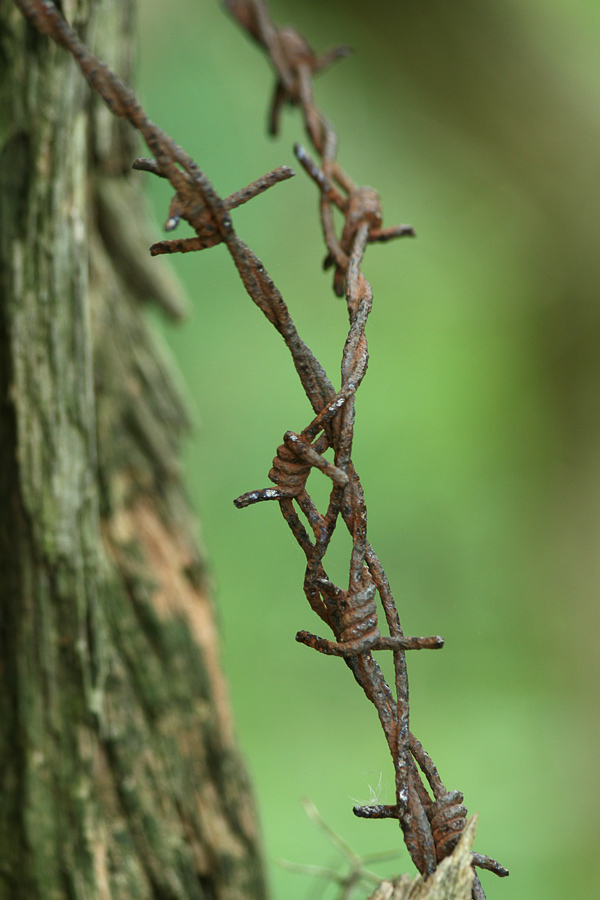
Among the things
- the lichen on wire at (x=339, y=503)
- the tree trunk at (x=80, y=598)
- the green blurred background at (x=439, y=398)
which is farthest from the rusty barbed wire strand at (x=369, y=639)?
the green blurred background at (x=439, y=398)

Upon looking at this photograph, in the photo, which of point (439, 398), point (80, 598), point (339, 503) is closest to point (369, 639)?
point (339, 503)

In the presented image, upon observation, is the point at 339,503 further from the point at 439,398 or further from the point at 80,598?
the point at 439,398

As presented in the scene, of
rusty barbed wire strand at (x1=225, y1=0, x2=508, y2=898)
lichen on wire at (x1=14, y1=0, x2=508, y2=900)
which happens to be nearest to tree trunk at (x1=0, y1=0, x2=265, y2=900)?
lichen on wire at (x1=14, y1=0, x2=508, y2=900)

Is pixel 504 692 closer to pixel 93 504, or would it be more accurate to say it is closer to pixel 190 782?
pixel 190 782

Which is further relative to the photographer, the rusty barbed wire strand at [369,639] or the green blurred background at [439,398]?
the green blurred background at [439,398]

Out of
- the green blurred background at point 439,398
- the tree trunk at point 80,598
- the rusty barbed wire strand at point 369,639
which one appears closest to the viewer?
the rusty barbed wire strand at point 369,639

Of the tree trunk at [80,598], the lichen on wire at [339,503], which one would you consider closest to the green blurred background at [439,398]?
the tree trunk at [80,598]

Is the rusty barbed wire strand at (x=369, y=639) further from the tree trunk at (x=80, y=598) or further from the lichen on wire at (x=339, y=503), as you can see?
the tree trunk at (x=80, y=598)

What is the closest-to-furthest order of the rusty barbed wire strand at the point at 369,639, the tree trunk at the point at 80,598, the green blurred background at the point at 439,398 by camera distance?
the rusty barbed wire strand at the point at 369,639
the tree trunk at the point at 80,598
the green blurred background at the point at 439,398
